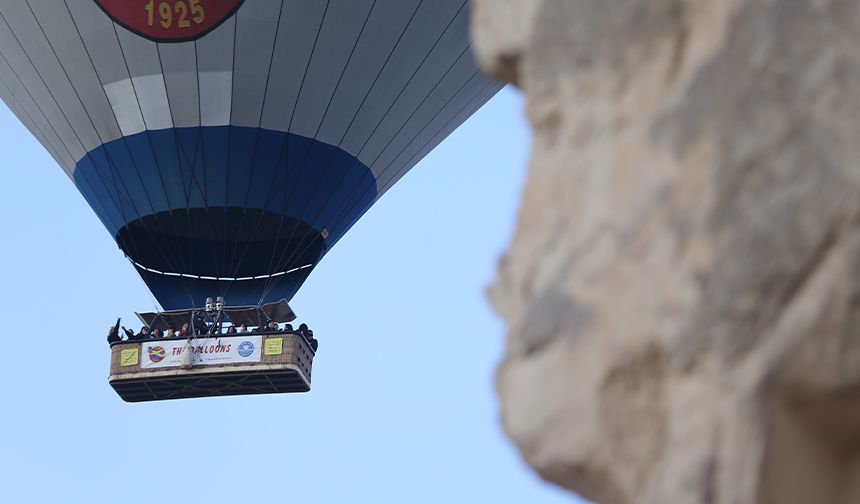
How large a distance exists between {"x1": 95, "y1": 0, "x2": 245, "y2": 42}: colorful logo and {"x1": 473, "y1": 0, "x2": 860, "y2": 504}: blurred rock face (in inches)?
602

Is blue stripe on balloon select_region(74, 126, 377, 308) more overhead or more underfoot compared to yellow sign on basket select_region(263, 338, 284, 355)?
more overhead

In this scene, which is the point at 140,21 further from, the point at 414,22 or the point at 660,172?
the point at 660,172

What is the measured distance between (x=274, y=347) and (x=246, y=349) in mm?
320

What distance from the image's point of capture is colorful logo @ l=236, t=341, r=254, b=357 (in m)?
17.7

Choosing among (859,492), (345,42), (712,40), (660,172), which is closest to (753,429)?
(859,492)

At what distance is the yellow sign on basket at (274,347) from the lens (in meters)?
17.7

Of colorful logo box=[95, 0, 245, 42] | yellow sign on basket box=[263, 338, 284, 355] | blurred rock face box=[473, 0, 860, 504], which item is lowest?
blurred rock face box=[473, 0, 860, 504]

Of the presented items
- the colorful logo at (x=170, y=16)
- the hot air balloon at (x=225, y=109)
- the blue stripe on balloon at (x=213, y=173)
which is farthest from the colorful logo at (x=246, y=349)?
the colorful logo at (x=170, y=16)

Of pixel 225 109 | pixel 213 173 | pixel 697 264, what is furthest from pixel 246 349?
pixel 697 264

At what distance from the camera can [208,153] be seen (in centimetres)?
1991

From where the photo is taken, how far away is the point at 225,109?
19.7 metres

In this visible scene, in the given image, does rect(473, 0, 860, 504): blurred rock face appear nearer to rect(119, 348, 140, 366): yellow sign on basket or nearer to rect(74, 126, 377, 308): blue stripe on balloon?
rect(119, 348, 140, 366): yellow sign on basket

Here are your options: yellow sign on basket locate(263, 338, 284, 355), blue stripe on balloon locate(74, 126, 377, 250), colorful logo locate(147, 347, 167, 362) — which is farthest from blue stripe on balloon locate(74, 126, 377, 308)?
yellow sign on basket locate(263, 338, 284, 355)

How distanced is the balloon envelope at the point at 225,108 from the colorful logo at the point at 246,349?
2.04m
